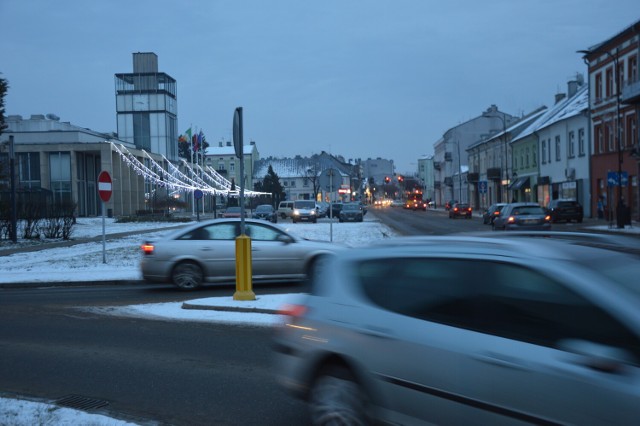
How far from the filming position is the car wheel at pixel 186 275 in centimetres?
1369

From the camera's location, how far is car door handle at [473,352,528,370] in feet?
11.6

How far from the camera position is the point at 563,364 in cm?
338

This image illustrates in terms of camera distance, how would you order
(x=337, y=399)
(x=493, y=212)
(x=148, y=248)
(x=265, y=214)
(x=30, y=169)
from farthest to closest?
(x=30, y=169)
(x=265, y=214)
(x=493, y=212)
(x=148, y=248)
(x=337, y=399)

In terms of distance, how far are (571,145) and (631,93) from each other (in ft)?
42.2

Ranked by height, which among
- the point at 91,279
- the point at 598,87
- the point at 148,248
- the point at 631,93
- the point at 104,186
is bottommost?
the point at 91,279

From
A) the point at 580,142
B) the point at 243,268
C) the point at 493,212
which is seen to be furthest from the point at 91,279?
the point at 580,142

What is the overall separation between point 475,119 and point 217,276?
91.3 m

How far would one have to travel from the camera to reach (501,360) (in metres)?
3.64

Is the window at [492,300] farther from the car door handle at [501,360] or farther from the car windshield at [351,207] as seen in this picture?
the car windshield at [351,207]

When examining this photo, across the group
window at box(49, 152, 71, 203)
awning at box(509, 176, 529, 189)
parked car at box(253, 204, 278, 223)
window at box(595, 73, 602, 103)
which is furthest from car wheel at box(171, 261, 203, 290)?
awning at box(509, 176, 529, 189)

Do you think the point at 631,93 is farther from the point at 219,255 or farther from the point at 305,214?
the point at 219,255

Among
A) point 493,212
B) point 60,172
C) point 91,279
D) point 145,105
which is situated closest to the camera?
point 91,279

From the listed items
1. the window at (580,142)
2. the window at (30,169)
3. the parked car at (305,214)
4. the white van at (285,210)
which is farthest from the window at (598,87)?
the window at (30,169)

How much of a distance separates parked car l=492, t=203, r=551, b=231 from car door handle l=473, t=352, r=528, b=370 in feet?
83.7
